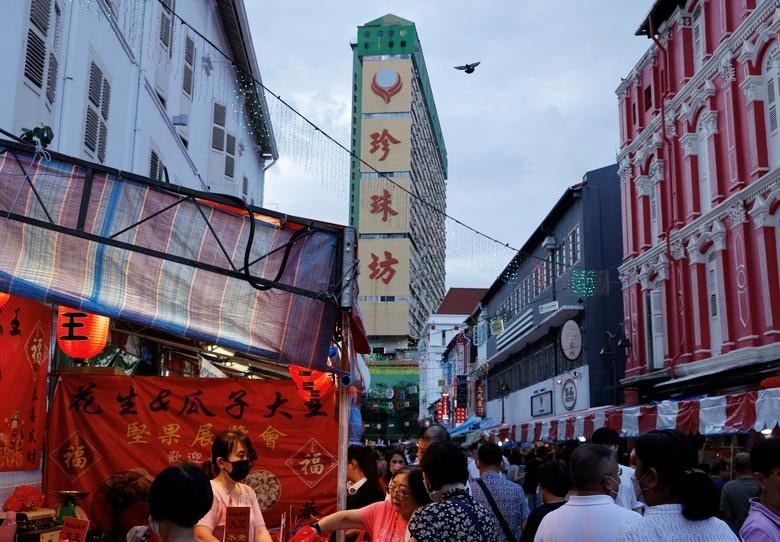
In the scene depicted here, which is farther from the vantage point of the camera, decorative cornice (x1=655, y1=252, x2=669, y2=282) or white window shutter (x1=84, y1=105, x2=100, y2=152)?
decorative cornice (x1=655, y1=252, x2=669, y2=282)

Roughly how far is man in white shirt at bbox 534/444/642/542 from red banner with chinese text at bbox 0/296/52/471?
5243 millimetres

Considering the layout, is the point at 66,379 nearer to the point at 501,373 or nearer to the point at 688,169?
the point at 688,169

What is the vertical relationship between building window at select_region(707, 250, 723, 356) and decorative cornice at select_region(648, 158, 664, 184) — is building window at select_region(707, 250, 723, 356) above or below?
below

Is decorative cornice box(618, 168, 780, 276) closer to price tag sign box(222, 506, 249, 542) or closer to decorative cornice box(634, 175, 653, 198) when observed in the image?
decorative cornice box(634, 175, 653, 198)

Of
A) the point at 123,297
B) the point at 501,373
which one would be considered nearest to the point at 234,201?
the point at 123,297

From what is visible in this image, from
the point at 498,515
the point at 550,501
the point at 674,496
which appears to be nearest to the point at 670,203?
the point at 498,515

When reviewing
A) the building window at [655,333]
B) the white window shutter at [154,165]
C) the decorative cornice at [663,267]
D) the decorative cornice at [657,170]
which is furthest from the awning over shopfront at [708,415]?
the white window shutter at [154,165]

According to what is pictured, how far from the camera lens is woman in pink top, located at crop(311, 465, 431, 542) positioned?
478 centimetres

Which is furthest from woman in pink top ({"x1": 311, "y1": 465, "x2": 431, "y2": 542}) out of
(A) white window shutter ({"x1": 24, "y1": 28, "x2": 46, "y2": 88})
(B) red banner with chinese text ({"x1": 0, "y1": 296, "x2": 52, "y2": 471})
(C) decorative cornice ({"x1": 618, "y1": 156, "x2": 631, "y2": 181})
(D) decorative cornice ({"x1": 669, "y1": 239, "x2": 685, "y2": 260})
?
(C) decorative cornice ({"x1": 618, "y1": 156, "x2": 631, "y2": 181})

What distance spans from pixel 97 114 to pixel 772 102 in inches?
550

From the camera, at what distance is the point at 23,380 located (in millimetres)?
7605

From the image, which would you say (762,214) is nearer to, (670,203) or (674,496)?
(670,203)

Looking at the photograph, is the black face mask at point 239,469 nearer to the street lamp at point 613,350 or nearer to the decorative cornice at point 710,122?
the decorative cornice at point 710,122

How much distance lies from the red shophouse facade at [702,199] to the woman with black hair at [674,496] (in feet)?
48.2
